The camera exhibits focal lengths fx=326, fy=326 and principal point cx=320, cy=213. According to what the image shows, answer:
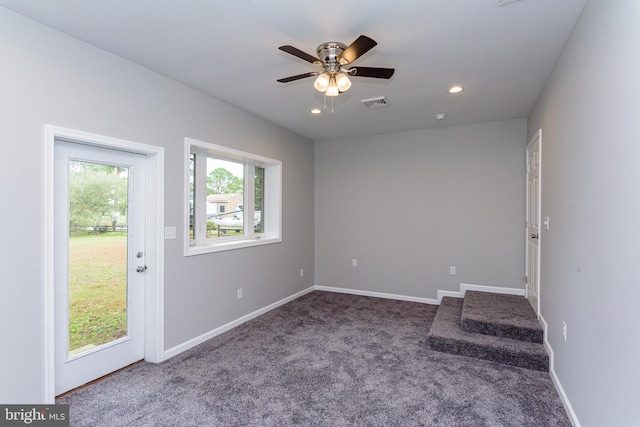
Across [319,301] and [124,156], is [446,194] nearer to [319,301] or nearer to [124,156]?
[319,301]

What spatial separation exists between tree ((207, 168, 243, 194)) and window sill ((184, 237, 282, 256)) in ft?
2.12

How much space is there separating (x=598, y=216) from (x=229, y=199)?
366cm

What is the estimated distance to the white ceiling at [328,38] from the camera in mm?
1998

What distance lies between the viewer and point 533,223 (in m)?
3.68

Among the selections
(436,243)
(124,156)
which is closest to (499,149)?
(436,243)

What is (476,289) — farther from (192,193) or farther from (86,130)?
(86,130)

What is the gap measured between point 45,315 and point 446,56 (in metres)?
3.47

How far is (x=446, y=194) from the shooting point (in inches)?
189

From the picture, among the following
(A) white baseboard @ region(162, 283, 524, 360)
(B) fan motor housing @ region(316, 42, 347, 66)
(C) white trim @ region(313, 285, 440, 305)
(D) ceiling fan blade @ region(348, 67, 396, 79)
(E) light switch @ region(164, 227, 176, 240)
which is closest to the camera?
(D) ceiling fan blade @ region(348, 67, 396, 79)

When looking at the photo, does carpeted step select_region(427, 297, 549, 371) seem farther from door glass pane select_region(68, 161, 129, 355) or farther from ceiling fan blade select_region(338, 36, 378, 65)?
door glass pane select_region(68, 161, 129, 355)

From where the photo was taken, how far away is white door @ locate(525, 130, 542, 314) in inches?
133

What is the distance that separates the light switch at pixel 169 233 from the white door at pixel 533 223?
3.61 meters

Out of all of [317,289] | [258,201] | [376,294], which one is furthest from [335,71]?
[317,289]

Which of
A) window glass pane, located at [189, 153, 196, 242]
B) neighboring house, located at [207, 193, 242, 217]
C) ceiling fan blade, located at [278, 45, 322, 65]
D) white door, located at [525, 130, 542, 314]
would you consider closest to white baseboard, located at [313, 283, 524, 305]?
white door, located at [525, 130, 542, 314]
